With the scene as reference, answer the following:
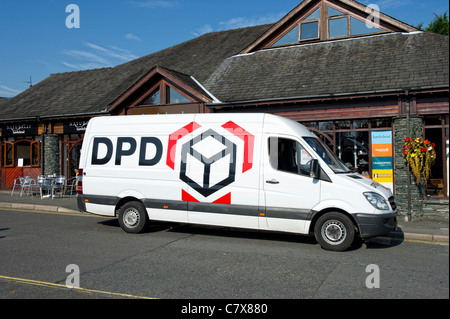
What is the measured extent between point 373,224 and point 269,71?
9.01 meters

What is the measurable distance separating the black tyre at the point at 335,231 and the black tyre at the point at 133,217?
3.87 meters

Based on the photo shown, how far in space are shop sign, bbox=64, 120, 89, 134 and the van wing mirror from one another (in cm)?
1264

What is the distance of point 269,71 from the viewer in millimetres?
14500

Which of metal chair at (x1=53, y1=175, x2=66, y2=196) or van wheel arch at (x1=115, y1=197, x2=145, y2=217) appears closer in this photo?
van wheel arch at (x1=115, y1=197, x2=145, y2=217)

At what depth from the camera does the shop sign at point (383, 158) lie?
11.7 meters

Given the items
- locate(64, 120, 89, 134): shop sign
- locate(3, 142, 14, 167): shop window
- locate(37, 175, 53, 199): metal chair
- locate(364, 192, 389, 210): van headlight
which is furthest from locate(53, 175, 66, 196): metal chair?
locate(364, 192, 389, 210): van headlight

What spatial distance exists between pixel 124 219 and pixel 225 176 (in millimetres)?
2689

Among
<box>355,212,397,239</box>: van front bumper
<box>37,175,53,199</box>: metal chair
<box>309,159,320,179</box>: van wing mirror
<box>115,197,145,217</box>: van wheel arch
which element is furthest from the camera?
<box>37,175,53,199</box>: metal chair

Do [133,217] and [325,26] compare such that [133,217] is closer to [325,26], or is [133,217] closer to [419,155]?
[419,155]

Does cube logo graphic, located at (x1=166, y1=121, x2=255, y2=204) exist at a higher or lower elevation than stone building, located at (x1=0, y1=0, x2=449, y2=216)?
lower

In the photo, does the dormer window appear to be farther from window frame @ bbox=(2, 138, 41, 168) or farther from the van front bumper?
window frame @ bbox=(2, 138, 41, 168)

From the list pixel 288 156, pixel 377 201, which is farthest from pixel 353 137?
pixel 377 201

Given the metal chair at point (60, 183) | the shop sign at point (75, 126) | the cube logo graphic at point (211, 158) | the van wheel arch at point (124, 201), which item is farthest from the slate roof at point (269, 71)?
the van wheel arch at point (124, 201)

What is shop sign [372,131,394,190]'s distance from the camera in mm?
11664
